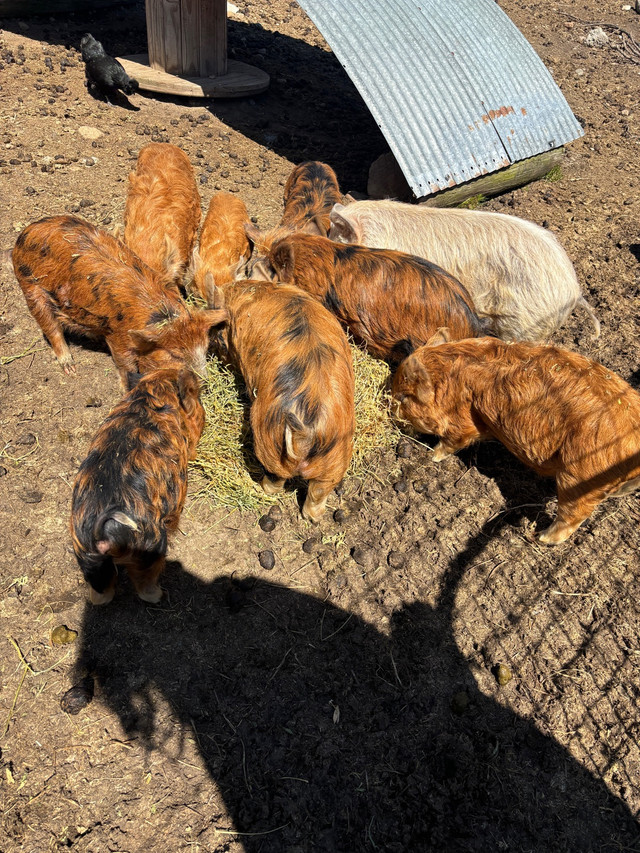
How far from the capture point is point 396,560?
13.3ft

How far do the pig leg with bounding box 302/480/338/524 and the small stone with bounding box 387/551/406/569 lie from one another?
0.57 meters

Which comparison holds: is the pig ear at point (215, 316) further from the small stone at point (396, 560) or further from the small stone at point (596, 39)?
the small stone at point (596, 39)

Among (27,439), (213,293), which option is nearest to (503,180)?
(213,293)

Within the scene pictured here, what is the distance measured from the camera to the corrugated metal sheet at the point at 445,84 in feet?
21.4

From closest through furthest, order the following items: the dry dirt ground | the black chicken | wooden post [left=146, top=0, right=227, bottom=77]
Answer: the dry dirt ground
the black chicken
wooden post [left=146, top=0, right=227, bottom=77]

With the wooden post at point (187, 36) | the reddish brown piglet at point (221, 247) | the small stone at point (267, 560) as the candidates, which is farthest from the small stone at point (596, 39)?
the small stone at point (267, 560)

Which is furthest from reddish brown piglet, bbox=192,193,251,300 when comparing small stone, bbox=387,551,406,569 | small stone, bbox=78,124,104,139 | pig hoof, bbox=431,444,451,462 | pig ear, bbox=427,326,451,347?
small stone, bbox=78,124,104,139

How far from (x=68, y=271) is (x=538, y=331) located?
4.13 metres

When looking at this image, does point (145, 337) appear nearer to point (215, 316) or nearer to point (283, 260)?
point (215, 316)

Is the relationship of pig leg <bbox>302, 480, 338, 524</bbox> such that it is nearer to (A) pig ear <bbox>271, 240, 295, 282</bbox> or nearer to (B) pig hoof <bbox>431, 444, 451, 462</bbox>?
(B) pig hoof <bbox>431, 444, 451, 462</bbox>

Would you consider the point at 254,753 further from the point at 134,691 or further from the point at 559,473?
the point at 559,473

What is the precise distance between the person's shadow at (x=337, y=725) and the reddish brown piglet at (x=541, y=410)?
1.21 meters

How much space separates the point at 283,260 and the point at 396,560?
2.69 metres

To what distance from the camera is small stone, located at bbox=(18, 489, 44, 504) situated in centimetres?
413
